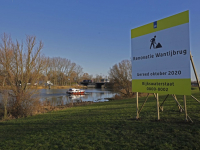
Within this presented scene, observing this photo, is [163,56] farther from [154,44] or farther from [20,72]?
[20,72]

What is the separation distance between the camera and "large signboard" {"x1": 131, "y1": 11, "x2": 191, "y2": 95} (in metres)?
6.36

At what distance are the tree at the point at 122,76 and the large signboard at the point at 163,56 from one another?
1047 inches

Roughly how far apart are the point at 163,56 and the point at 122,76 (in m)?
29.1

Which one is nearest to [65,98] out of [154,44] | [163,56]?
[154,44]

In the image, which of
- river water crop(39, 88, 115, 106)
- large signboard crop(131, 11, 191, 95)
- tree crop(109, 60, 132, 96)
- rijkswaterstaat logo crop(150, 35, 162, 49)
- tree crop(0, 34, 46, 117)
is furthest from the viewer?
tree crop(109, 60, 132, 96)

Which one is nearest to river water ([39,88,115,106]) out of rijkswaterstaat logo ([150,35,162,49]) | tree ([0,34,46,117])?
tree ([0,34,46,117])

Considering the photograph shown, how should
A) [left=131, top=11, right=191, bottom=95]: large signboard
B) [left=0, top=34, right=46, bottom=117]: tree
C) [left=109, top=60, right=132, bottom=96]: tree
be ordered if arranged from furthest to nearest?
[left=109, top=60, right=132, bottom=96]: tree < [left=0, top=34, right=46, bottom=117]: tree < [left=131, top=11, right=191, bottom=95]: large signboard

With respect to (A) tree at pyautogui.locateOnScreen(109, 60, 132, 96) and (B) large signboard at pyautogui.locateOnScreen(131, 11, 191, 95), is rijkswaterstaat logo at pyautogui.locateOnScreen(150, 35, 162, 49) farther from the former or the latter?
(A) tree at pyautogui.locateOnScreen(109, 60, 132, 96)

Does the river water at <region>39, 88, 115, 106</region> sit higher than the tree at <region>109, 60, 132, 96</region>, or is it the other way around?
the tree at <region>109, 60, 132, 96</region>

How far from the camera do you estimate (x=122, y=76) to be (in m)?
36.0

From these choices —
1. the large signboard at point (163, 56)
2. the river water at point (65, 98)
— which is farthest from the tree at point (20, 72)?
the large signboard at point (163, 56)

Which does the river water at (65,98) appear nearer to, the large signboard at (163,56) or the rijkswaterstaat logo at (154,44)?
the large signboard at (163,56)

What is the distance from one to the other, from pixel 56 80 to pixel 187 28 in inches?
3506

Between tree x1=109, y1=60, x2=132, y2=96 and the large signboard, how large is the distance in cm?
2659
